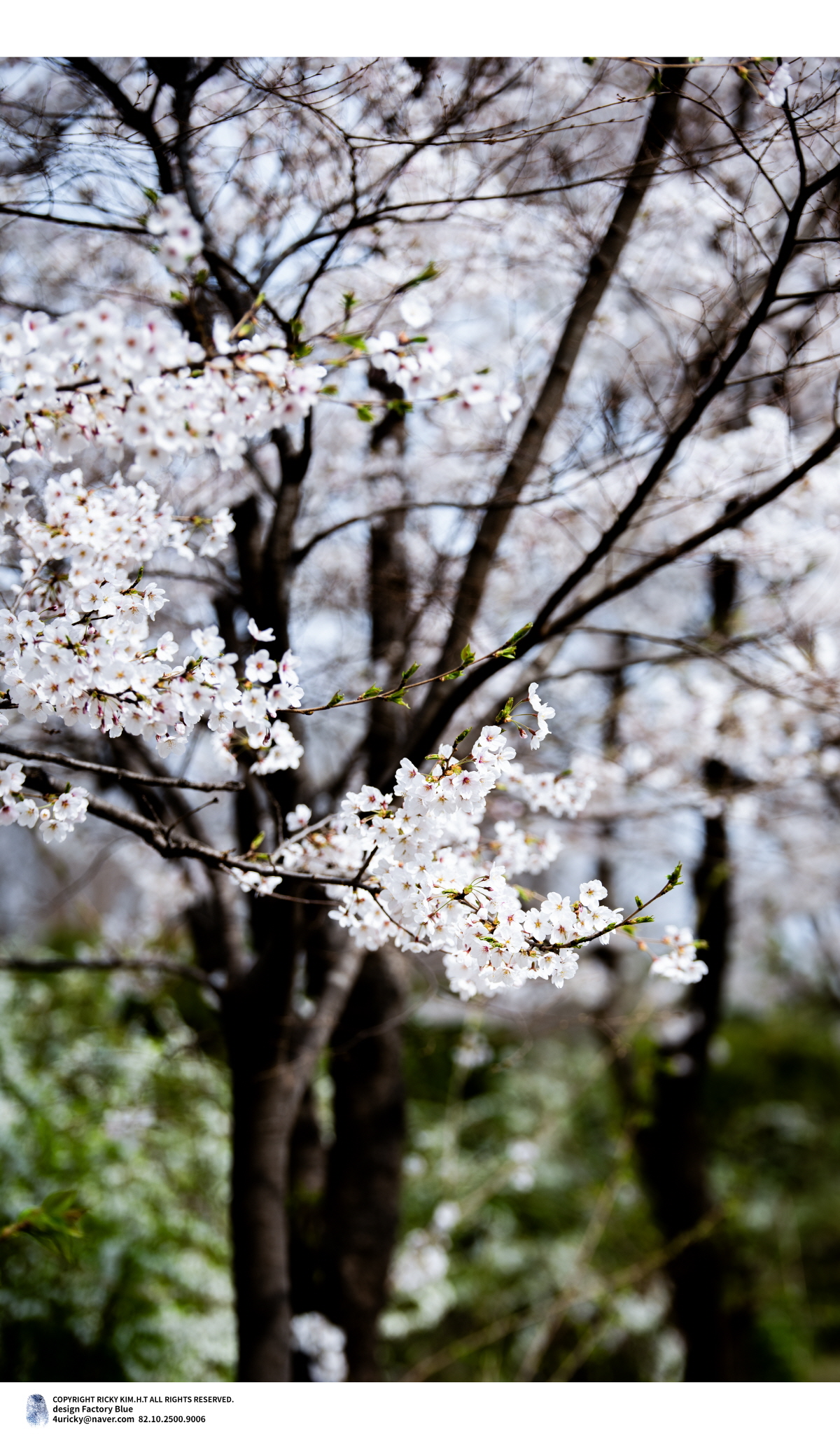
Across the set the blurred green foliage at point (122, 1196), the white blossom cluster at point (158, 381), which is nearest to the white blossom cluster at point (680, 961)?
the white blossom cluster at point (158, 381)

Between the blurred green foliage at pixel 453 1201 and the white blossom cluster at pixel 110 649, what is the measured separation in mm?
823

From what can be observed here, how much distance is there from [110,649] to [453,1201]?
3.41m

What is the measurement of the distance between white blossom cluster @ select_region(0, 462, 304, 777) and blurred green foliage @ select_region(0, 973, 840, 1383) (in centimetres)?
82

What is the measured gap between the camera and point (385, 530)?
189 centimetres

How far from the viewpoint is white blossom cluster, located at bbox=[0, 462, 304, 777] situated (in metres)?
0.91

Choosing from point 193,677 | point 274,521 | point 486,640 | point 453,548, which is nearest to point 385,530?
point 453,548

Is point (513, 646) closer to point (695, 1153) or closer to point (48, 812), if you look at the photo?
point (48, 812)

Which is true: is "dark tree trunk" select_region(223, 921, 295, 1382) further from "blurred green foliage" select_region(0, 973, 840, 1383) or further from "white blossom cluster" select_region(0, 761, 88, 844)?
"white blossom cluster" select_region(0, 761, 88, 844)
